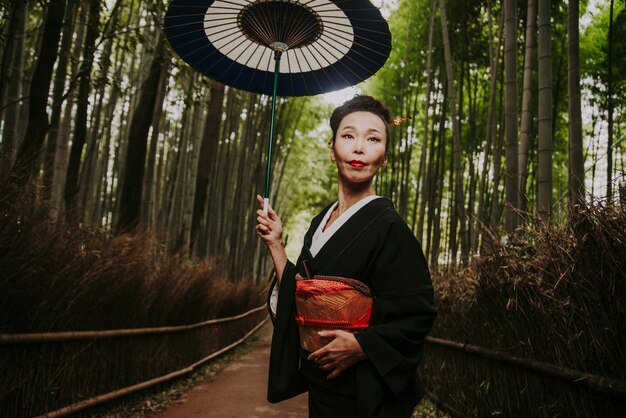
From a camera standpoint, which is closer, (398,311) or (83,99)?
(398,311)

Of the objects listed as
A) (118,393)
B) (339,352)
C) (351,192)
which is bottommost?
(118,393)

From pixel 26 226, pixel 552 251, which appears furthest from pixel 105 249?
pixel 552 251

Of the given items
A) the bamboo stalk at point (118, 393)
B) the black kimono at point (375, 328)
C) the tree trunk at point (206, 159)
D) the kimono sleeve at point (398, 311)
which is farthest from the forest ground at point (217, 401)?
the tree trunk at point (206, 159)

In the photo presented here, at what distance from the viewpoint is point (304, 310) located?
159 centimetres

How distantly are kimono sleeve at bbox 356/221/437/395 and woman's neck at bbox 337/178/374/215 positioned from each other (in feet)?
0.73

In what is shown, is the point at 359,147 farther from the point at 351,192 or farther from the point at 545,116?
the point at 545,116

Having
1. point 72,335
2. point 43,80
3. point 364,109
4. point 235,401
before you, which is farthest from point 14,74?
point 364,109

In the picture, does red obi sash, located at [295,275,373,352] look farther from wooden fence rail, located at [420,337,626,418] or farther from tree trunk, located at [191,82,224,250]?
tree trunk, located at [191,82,224,250]

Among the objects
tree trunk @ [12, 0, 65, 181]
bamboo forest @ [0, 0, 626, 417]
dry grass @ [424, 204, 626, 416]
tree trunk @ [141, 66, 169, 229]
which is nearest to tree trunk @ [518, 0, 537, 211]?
bamboo forest @ [0, 0, 626, 417]

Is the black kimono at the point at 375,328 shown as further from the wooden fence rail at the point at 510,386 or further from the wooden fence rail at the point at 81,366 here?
the wooden fence rail at the point at 81,366

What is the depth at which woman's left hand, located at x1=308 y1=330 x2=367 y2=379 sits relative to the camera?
4.79 ft

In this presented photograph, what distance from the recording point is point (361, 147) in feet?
5.69

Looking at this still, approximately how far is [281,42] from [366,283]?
0.97m

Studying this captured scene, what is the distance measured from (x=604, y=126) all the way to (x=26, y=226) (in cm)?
1124
